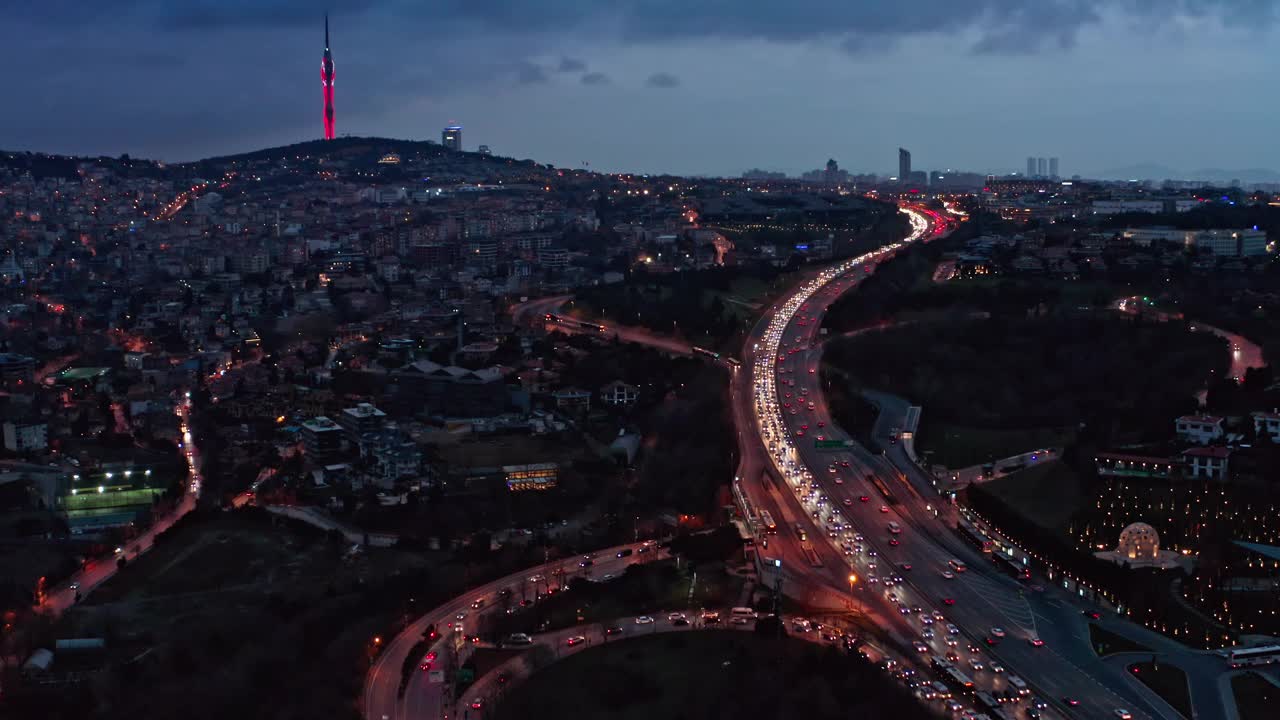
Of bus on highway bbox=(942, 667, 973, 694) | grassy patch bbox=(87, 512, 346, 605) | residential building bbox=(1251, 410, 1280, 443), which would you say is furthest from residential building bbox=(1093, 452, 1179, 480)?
grassy patch bbox=(87, 512, 346, 605)

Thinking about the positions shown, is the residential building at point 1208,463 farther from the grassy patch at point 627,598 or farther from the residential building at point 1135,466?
the grassy patch at point 627,598

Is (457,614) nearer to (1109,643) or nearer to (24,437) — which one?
(1109,643)

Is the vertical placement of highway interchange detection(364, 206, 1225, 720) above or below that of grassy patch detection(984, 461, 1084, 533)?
below

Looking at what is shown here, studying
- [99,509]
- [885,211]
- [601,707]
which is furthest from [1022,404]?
[885,211]

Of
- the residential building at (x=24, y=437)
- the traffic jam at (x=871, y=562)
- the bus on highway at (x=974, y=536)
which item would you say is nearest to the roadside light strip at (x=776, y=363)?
the traffic jam at (x=871, y=562)

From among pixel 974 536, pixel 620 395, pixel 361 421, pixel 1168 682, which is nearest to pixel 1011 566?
pixel 974 536

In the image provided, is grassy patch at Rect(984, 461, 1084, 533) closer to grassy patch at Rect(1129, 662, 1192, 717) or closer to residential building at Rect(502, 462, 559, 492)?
grassy patch at Rect(1129, 662, 1192, 717)
